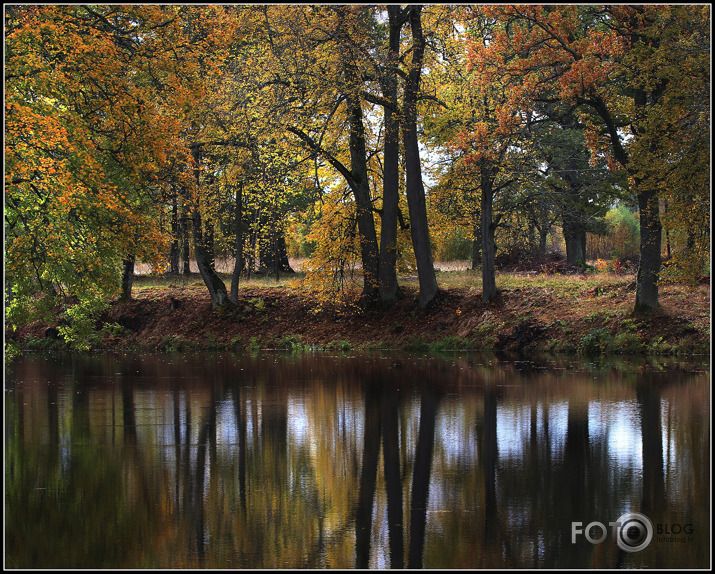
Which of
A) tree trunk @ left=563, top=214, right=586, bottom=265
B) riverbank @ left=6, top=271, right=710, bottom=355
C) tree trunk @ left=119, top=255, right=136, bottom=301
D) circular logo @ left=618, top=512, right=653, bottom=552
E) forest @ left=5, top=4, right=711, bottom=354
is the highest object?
forest @ left=5, top=4, right=711, bottom=354

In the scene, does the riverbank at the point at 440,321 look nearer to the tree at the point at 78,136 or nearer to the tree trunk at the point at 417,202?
the tree trunk at the point at 417,202

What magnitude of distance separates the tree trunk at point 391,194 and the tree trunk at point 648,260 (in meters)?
8.84

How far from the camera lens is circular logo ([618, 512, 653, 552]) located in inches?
267

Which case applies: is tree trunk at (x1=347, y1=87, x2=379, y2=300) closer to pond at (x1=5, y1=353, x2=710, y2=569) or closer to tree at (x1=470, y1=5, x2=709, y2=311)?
tree at (x1=470, y1=5, x2=709, y2=311)

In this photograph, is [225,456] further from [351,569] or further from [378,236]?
[378,236]

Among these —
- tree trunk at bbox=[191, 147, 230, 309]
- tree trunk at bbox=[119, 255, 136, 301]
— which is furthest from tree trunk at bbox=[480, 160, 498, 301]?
tree trunk at bbox=[119, 255, 136, 301]

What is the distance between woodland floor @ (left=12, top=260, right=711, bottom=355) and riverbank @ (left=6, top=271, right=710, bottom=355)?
4 cm

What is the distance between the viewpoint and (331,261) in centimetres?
2839

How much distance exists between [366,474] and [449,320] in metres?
18.1

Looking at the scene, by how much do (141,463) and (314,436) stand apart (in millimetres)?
2669

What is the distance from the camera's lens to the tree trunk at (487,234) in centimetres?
2609

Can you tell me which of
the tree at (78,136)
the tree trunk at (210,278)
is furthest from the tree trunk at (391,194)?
the tree at (78,136)

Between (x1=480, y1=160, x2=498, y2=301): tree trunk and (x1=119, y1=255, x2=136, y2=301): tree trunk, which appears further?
(x1=119, y1=255, x2=136, y2=301): tree trunk

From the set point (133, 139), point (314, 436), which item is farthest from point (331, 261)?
point (314, 436)
